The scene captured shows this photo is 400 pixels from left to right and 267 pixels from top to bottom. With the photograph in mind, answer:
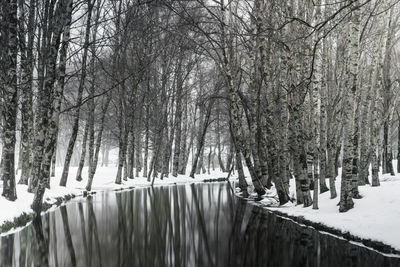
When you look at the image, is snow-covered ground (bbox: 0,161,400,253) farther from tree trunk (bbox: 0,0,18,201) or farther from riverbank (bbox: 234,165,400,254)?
tree trunk (bbox: 0,0,18,201)

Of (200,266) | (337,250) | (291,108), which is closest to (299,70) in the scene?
(291,108)

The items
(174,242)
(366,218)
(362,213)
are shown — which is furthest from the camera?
(362,213)

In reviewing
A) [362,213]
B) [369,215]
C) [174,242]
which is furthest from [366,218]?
[174,242]

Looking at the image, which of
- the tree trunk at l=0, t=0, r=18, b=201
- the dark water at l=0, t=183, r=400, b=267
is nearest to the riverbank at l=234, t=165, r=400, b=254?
the dark water at l=0, t=183, r=400, b=267

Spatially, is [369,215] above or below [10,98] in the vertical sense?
below

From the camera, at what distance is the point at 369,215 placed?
10820 mm

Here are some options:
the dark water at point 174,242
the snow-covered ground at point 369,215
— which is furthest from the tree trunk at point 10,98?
the snow-covered ground at point 369,215

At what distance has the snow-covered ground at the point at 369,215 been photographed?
30.3 feet

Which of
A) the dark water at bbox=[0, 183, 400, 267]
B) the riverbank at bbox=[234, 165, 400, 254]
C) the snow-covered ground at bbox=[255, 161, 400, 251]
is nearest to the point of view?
the dark water at bbox=[0, 183, 400, 267]

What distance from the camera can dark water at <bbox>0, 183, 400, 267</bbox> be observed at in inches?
314

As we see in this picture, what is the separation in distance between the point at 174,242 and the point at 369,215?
18.0 ft

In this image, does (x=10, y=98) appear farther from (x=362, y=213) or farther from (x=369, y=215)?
(x=369, y=215)

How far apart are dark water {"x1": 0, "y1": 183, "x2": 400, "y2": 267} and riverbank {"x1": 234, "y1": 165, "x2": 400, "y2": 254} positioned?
36 centimetres

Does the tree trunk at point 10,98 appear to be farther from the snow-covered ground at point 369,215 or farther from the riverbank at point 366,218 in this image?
the snow-covered ground at point 369,215
